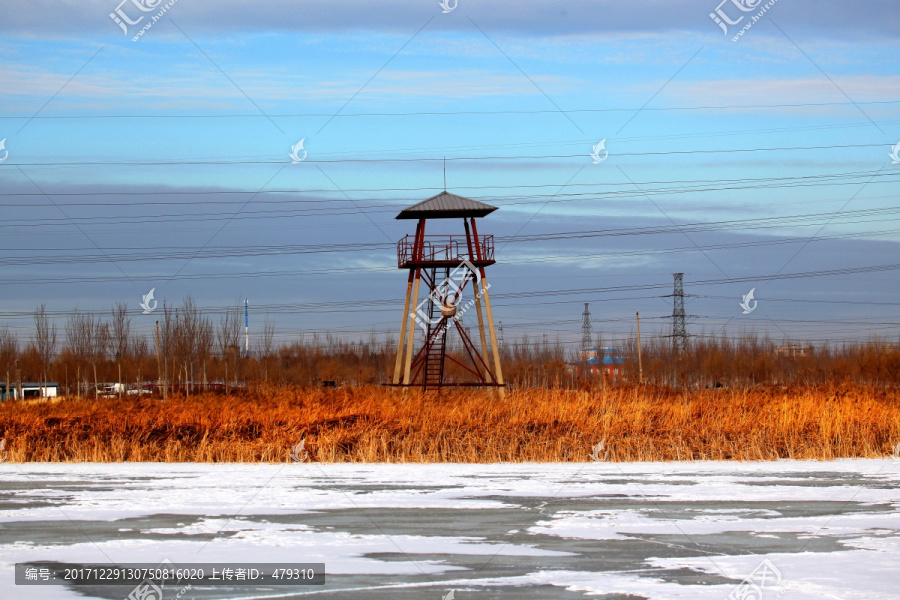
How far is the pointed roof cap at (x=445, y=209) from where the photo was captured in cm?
3509

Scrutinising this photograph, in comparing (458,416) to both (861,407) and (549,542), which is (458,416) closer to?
(861,407)

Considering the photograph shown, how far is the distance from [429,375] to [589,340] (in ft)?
165

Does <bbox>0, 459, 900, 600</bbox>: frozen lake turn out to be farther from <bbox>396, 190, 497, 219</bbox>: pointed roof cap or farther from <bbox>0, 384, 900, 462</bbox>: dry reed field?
<bbox>396, 190, 497, 219</bbox>: pointed roof cap

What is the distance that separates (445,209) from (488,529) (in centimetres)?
2503

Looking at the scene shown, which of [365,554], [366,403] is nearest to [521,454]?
[366,403]

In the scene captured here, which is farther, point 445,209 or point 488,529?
point 445,209

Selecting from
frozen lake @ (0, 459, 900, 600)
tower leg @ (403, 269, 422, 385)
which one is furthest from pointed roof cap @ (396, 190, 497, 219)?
frozen lake @ (0, 459, 900, 600)

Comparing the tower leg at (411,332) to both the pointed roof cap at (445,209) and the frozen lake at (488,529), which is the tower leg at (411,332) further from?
the frozen lake at (488,529)

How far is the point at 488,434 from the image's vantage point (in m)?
20.8

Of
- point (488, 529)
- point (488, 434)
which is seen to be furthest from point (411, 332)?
point (488, 529)

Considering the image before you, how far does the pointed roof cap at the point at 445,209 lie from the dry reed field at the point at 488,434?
12831 mm

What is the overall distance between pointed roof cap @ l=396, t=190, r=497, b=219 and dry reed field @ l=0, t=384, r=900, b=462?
42.1ft

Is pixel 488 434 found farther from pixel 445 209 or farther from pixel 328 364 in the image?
pixel 328 364

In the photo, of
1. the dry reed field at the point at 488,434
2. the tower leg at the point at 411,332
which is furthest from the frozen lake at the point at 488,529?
the tower leg at the point at 411,332
